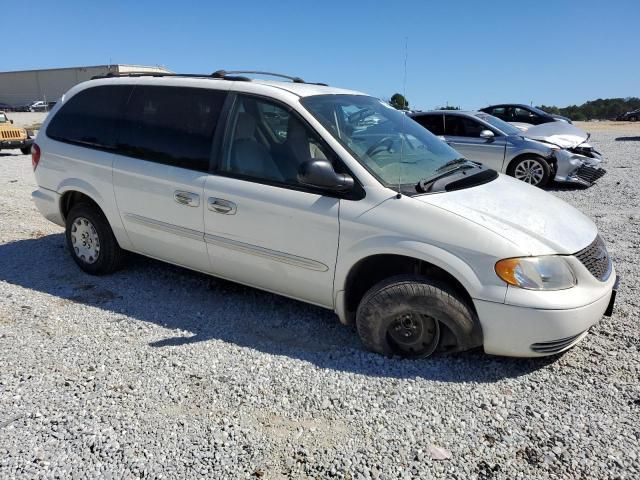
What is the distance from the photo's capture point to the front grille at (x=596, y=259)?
11.0 ft

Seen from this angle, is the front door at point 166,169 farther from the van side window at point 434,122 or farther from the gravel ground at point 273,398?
the van side window at point 434,122

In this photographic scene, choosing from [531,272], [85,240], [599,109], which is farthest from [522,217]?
[599,109]

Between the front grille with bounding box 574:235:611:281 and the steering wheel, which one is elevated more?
the steering wheel

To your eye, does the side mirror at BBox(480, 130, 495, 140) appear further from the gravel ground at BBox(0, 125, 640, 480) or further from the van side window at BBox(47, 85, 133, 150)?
the van side window at BBox(47, 85, 133, 150)

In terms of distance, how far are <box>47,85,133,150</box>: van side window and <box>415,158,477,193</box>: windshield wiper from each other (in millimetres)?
2769

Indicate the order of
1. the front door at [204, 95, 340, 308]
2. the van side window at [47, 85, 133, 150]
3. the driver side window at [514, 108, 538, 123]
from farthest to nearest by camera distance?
1. the driver side window at [514, 108, 538, 123]
2. the van side window at [47, 85, 133, 150]
3. the front door at [204, 95, 340, 308]

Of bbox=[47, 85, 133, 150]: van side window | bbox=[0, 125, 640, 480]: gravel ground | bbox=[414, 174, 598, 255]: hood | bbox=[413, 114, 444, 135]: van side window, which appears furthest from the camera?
bbox=[413, 114, 444, 135]: van side window

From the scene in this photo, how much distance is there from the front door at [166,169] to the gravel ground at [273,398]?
Answer: 0.55m

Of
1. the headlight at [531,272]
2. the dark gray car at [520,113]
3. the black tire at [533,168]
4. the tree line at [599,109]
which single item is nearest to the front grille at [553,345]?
the headlight at [531,272]

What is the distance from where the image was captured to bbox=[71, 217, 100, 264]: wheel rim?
498 cm

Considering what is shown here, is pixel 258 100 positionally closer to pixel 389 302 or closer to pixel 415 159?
pixel 415 159

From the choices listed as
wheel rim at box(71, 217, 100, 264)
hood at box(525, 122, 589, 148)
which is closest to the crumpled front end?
hood at box(525, 122, 589, 148)

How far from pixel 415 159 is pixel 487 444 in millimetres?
2041

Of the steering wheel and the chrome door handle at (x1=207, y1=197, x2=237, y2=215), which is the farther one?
the chrome door handle at (x1=207, y1=197, x2=237, y2=215)
